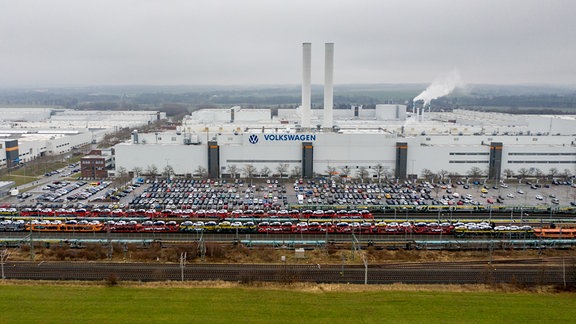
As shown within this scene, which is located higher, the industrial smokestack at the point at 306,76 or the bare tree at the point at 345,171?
the industrial smokestack at the point at 306,76

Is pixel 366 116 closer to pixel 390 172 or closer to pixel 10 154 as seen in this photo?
pixel 390 172

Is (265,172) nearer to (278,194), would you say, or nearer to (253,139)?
(253,139)

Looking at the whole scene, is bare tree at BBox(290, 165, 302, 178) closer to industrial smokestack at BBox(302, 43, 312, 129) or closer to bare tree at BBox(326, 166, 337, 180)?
bare tree at BBox(326, 166, 337, 180)

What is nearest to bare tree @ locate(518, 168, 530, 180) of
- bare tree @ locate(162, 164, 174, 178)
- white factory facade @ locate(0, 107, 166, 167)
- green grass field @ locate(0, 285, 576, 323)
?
green grass field @ locate(0, 285, 576, 323)

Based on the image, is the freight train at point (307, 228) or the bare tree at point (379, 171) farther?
the bare tree at point (379, 171)

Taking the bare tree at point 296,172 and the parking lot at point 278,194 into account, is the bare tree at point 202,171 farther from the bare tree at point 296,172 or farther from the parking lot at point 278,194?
the bare tree at point 296,172

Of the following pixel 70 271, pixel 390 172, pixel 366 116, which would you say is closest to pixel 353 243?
pixel 70 271

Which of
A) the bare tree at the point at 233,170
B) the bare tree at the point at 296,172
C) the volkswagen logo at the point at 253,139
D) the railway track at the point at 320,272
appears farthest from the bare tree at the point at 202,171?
the railway track at the point at 320,272
